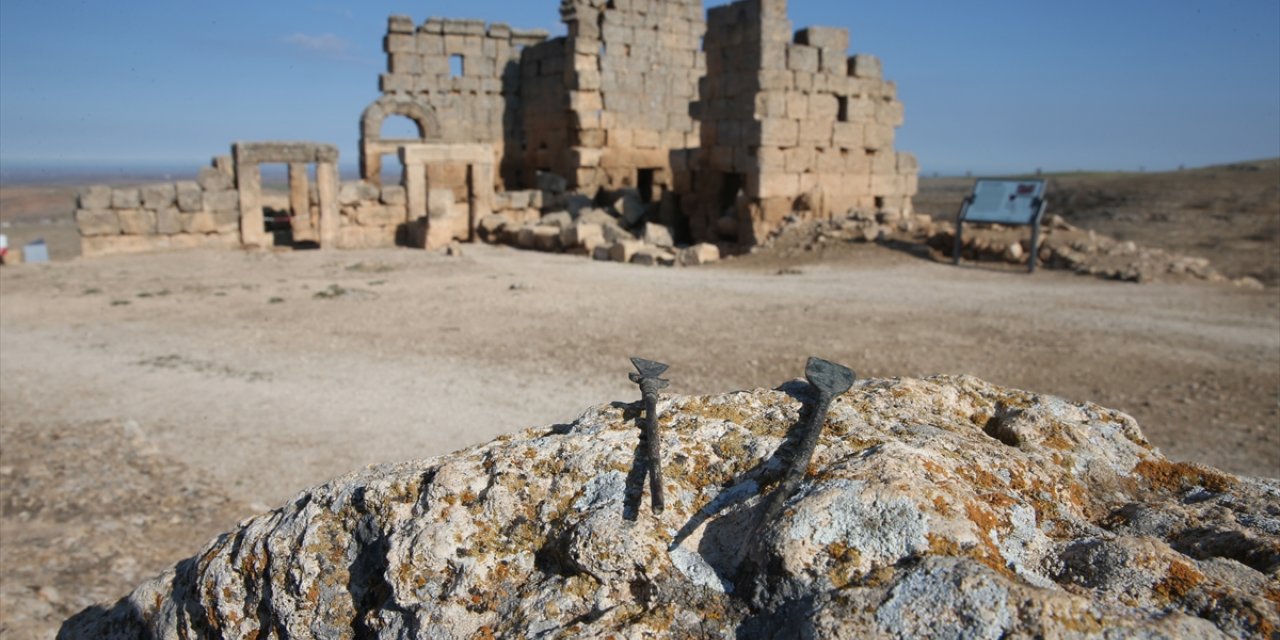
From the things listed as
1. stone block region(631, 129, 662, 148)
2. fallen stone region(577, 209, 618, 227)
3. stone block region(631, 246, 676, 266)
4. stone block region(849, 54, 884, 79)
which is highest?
stone block region(849, 54, 884, 79)

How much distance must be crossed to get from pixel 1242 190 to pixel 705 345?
23.9 meters

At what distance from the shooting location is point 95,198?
13.6 metres

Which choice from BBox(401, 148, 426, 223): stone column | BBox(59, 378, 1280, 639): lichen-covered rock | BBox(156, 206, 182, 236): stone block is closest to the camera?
BBox(59, 378, 1280, 639): lichen-covered rock

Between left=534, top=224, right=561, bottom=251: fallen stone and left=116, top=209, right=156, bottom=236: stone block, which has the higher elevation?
left=116, top=209, right=156, bottom=236: stone block

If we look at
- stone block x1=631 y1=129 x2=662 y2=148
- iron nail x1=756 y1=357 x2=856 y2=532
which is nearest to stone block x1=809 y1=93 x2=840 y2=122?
stone block x1=631 y1=129 x2=662 y2=148

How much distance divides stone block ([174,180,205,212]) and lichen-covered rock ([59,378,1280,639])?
1401 centimetres

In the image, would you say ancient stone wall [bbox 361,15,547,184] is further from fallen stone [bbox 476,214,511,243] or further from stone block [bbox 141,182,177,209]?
stone block [bbox 141,182,177,209]

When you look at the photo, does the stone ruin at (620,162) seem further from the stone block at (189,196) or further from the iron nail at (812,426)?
the iron nail at (812,426)

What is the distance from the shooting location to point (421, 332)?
8594 mm

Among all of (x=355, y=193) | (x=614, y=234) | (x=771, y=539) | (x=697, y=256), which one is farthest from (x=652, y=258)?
(x=771, y=539)

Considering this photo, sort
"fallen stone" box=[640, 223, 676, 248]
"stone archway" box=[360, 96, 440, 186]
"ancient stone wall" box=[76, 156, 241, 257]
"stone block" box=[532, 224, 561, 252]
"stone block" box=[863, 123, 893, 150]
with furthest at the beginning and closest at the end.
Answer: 1. "stone archway" box=[360, 96, 440, 186]
2. "stone block" box=[863, 123, 893, 150]
3. "stone block" box=[532, 224, 561, 252]
4. "fallen stone" box=[640, 223, 676, 248]
5. "ancient stone wall" box=[76, 156, 241, 257]

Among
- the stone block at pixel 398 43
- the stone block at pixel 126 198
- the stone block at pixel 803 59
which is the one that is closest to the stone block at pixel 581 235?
the stone block at pixel 803 59

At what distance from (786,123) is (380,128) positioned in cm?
1076

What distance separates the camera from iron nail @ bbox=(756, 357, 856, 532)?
4.91 feet
